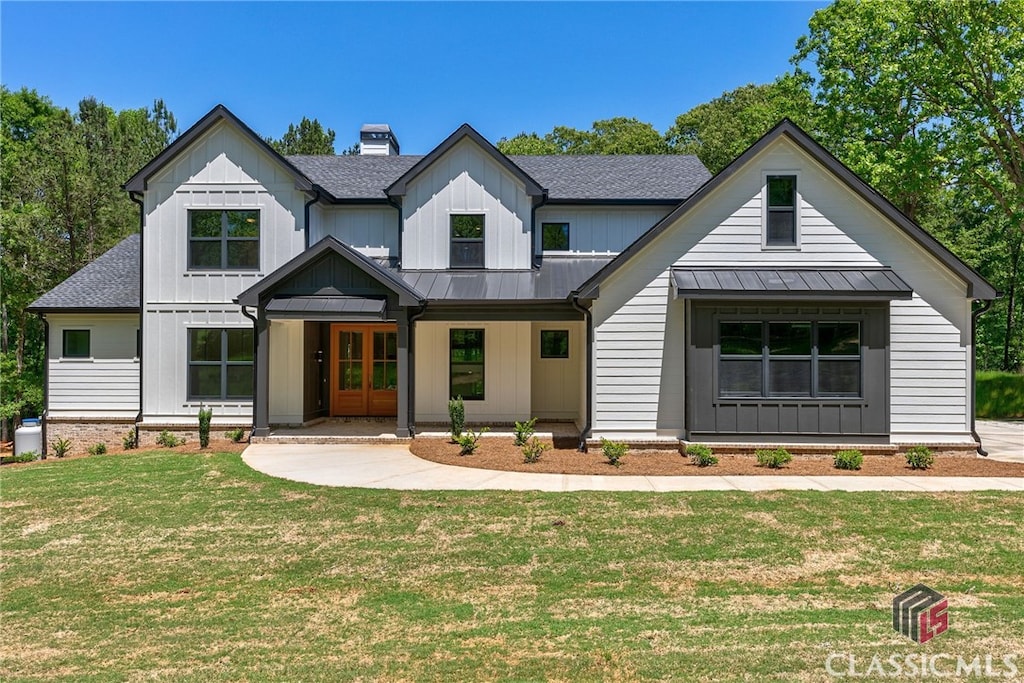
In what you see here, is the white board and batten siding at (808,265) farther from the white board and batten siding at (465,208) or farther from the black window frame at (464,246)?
the black window frame at (464,246)

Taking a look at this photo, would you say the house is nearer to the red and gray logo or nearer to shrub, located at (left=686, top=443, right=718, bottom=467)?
shrub, located at (left=686, top=443, right=718, bottom=467)

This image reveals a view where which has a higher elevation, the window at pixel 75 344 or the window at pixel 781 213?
the window at pixel 781 213

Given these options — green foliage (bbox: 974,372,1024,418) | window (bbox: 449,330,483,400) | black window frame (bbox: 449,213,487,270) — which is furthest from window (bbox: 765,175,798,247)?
green foliage (bbox: 974,372,1024,418)

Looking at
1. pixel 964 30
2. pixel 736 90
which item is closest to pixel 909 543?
pixel 964 30

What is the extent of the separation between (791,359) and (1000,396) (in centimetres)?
1650

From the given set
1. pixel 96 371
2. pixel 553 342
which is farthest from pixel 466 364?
pixel 96 371

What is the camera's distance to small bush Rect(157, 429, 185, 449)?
47.4 ft

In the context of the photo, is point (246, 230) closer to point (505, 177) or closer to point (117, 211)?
point (505, 177)

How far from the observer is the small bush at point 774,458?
426 inches

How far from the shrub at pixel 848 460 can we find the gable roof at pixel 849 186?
426cm

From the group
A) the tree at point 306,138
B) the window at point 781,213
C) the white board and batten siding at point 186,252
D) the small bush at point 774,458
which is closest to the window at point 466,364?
the white board and batten siding at point 186,252

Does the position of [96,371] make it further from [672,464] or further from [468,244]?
[672,464]

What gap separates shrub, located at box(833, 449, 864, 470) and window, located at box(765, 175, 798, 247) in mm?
4293

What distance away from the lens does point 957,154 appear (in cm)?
1948
